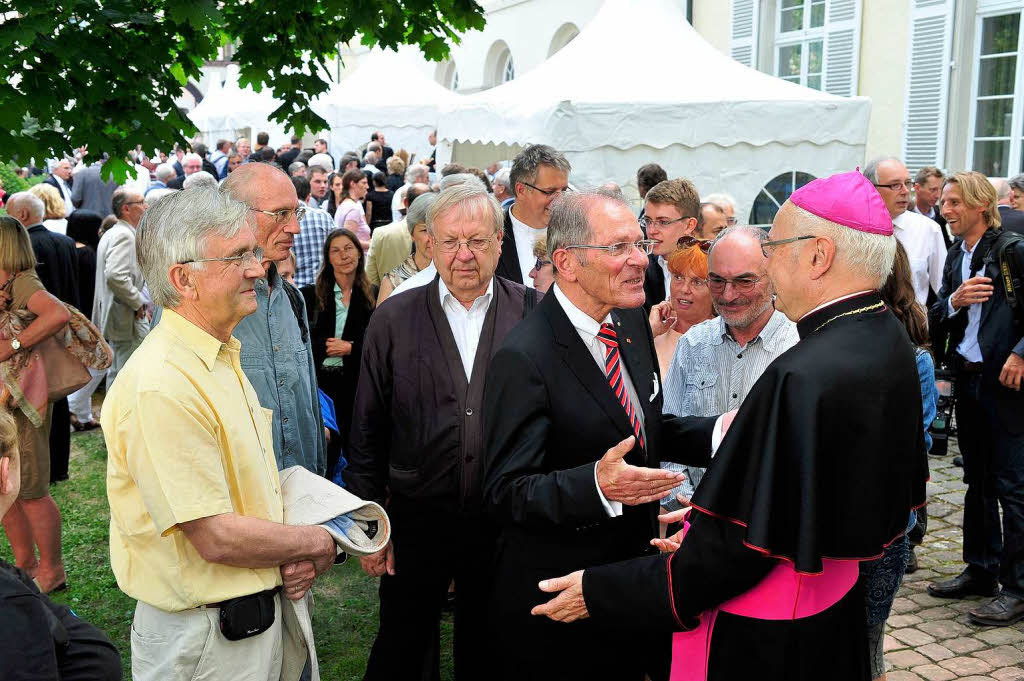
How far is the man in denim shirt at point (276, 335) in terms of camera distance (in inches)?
134

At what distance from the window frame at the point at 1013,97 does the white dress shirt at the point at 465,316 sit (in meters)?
9.07

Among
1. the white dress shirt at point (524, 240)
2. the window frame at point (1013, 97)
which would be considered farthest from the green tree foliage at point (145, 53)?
the window frame at point (1013, 97)

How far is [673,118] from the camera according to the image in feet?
27.5

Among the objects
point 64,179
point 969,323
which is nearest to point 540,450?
point 969,323

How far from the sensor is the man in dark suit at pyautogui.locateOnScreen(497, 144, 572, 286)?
5.27 meters

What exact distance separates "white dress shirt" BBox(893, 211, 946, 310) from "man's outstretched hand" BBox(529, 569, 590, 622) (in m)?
5.80

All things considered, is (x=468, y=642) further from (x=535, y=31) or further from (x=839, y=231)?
(x=535, y=31)

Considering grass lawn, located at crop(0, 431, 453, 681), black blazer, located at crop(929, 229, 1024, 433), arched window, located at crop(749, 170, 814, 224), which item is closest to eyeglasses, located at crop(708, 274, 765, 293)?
grass lawn, located at crop(0, 431, 453, 681)

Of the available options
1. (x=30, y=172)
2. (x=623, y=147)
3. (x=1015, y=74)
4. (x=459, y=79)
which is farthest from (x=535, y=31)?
(x=623, y=147)

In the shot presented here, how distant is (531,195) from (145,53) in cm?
214

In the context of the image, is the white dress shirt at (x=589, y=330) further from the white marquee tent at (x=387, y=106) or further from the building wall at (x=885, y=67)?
the white marquee tent at (x=387, y=106)

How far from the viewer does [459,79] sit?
26.8 metres

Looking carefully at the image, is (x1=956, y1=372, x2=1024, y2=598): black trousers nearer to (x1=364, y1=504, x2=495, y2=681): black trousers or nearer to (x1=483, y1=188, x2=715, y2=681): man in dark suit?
(x1=483, y1=188, x2=715, y2=681): man in dark suit

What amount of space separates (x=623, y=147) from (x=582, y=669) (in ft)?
20.6
